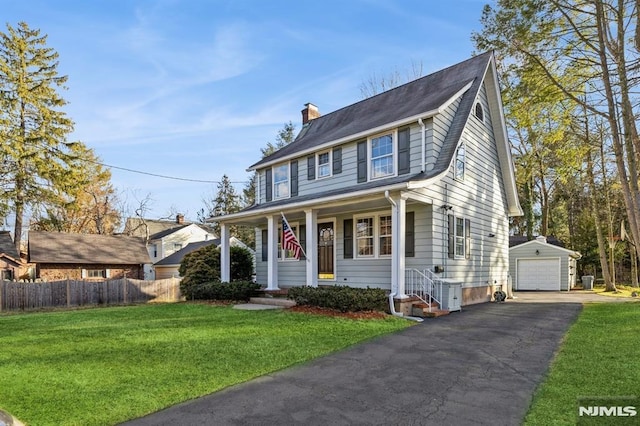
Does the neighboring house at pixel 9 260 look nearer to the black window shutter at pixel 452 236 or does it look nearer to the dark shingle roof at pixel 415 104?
the dark shingle roof at pixel 415 104

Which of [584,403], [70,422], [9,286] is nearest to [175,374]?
[70,422]

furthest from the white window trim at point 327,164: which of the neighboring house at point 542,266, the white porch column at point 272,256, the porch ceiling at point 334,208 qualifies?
the neighboring house at point 542,266

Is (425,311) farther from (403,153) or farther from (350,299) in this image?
(403,153)

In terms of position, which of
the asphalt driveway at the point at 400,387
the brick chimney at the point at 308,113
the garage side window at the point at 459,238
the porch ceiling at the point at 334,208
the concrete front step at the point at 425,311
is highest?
the brick chimney at the point at 308,113

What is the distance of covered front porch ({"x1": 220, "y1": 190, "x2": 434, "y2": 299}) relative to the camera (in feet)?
32.9

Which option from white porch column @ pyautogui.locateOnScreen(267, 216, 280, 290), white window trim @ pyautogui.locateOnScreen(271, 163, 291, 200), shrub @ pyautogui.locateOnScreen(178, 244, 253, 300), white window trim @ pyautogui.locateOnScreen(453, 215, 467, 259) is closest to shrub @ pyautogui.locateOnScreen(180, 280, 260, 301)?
white porch column @ pyautogui.locateOnScreen(267, 216, 280, 290)

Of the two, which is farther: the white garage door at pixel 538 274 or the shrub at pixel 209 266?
the white garage door at pixel 538 274

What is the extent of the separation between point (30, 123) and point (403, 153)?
1096 inches

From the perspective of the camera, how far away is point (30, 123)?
27047 mm

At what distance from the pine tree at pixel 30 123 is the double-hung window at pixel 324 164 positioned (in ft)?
72.9

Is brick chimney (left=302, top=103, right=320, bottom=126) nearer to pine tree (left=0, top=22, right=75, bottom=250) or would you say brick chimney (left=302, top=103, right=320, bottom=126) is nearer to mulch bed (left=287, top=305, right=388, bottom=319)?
mulch bed (left=287, top=305, right=388, bottom=319)

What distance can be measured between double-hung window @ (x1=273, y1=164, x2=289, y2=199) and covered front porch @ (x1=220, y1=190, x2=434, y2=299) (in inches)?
53.0

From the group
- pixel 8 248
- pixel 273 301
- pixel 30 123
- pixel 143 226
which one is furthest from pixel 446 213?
pixel 143 226

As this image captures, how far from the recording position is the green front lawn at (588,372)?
12.7 ft
